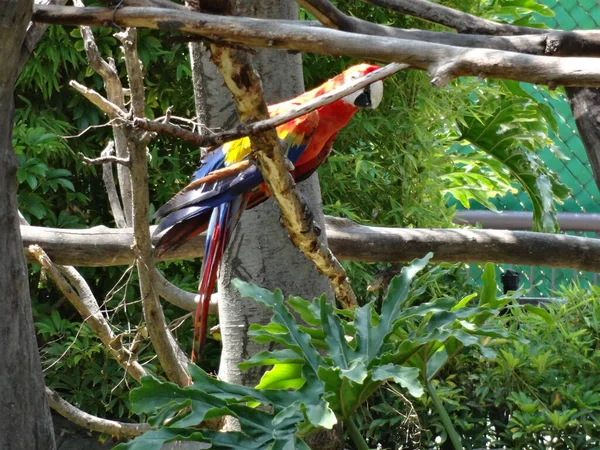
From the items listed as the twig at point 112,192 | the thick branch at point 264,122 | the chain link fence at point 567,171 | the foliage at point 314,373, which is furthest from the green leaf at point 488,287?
the chain link fence at point 567,171

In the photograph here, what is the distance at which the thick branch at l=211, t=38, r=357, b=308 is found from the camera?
2.92 feet

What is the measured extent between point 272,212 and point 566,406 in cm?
83

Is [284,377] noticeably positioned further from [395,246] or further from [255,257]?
[395,246]

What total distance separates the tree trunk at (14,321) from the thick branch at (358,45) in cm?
8

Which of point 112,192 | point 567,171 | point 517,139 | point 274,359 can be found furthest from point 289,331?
point 567,171

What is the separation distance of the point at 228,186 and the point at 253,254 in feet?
0.45

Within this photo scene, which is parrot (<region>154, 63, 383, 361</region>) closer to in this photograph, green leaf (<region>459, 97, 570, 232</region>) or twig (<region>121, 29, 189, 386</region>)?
twig (<region>121, 29, 189, 386</region>)

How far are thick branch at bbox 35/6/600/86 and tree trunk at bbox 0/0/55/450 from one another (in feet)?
0.28

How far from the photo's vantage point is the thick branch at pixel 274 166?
890 mm

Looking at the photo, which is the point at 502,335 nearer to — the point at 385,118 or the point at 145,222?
the point at 145,222

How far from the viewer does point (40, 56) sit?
6.81 ft

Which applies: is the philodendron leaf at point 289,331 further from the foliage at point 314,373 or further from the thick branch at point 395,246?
the thick branch at point 395,246

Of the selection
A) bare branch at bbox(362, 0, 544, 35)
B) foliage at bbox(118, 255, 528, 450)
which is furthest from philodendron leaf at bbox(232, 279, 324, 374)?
bare branch at bbox(362, 0, 544, 35)

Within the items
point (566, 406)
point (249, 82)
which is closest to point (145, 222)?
point (249, 82)
